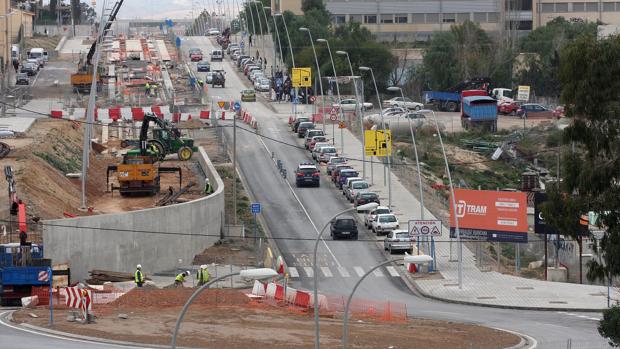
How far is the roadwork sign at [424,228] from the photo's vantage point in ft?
221

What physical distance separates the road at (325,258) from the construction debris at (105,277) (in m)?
7.88

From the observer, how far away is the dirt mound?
181 feet

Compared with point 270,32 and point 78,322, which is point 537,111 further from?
point 78,322

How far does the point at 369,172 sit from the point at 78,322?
43903 mm

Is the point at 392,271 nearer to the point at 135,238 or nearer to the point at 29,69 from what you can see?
the point at 135,238

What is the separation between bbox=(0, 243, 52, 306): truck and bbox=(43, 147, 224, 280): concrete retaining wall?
153cm

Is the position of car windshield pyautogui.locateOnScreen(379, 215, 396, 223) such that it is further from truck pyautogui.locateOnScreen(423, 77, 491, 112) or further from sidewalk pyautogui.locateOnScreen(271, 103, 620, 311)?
truck pyautogui.locateOnScreen(423, 77, 491, 112)

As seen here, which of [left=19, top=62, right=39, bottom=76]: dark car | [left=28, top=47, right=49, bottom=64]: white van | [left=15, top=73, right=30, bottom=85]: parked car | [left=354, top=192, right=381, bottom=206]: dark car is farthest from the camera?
[left=28, top=47, right=49, bottom=64]: white van

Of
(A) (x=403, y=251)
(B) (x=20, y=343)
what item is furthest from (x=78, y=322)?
(A) (x=403, y=251)

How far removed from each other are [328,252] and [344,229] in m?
2.14

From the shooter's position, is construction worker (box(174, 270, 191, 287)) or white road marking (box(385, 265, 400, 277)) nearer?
construction worker (box(174, 270, 191, 287))

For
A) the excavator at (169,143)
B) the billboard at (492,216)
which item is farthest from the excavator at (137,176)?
the billboard at (492,216)

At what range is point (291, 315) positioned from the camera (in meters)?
54.1

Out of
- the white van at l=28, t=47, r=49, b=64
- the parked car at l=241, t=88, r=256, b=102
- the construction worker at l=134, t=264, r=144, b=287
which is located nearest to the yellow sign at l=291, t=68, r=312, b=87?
the parked car at l=241, t=88, r=256, b=102
